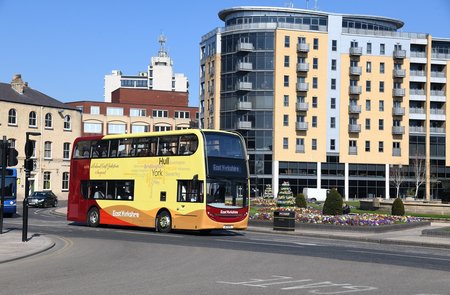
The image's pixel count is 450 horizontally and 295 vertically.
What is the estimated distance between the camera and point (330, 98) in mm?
104312

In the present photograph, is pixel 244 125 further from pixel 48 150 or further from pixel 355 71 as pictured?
pixel 48 150

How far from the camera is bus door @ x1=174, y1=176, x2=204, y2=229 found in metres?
28.9

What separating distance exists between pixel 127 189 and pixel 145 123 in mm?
95379

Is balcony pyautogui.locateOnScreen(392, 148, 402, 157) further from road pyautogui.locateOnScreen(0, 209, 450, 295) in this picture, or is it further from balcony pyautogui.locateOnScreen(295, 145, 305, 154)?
road pyautogui.locateOnScreen(0, 209, 450, 295)

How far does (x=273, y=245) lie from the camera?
2464 centimetres

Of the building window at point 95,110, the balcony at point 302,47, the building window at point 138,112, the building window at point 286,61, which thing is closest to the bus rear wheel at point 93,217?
the building window at point 286,61

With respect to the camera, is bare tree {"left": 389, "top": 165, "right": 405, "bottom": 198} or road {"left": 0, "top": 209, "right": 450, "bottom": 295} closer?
road {"left": 0, "top": 209, "right": 450, "bottom": 295}

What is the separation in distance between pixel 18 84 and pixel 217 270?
7261cm

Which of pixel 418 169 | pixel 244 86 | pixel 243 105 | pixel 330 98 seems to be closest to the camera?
pixel 244 86

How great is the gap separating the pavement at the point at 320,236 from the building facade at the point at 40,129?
167ft

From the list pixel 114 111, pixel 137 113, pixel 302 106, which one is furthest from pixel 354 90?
pixel 114 111

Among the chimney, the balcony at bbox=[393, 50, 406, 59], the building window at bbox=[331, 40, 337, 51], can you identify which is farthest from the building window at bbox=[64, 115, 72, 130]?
the balcony at bbox=[393, 50, 406, 59]

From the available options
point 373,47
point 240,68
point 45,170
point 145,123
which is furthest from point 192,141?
point 145,123

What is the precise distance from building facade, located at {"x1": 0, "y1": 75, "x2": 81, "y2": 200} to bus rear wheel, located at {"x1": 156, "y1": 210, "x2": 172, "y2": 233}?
174 feet
